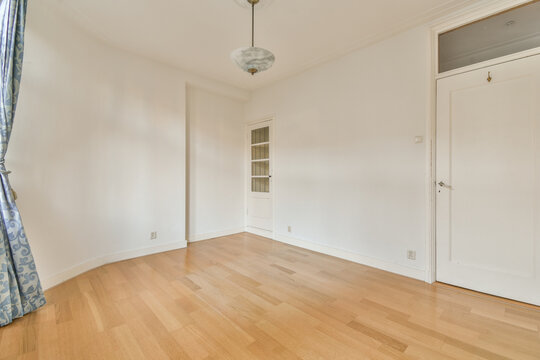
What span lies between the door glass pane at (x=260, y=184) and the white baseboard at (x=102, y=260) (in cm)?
172

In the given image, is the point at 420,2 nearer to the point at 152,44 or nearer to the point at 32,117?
the point at 152,44

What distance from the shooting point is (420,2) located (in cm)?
241

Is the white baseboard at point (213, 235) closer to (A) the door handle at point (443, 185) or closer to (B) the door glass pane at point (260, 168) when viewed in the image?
(B) the door glass pane at point (260, 168)

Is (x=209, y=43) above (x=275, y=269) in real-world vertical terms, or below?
above

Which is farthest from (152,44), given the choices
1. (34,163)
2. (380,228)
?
(380,228)

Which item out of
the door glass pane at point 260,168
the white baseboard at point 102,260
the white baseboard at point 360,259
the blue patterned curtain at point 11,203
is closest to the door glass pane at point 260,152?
the door glass pane at point 260,168

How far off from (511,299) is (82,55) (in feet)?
17.5

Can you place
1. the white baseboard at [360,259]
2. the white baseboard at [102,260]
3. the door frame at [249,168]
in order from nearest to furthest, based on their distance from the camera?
1. the white baseboard at [102,260]
2. the white baseboard at [360,259]
3. the door frame at [249,168]

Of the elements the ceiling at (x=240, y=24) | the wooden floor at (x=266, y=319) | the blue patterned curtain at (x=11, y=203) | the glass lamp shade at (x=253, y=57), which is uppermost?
the ceiling at (x=240, y=24)

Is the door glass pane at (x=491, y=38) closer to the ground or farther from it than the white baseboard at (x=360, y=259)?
farther from it

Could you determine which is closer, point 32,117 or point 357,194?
point 32,117

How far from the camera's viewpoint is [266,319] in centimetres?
194

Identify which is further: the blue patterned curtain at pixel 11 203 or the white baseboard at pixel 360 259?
the white baseboard at pixel 360 259

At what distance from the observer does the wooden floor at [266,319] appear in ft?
5.23
